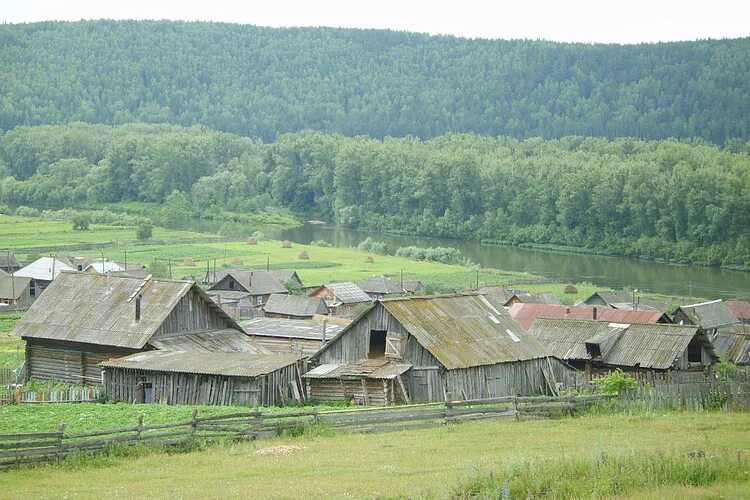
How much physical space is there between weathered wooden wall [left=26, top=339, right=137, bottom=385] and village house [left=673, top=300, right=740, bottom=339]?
30.8 meters

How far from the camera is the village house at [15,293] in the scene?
3039 inches

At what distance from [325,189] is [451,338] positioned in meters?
141

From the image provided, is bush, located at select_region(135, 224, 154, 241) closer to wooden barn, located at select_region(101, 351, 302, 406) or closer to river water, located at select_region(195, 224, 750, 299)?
river water, located at select_region(195, 224, 750, 299)

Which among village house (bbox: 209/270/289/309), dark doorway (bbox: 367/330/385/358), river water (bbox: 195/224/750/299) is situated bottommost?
river water (bbox: 195/224/750/299)

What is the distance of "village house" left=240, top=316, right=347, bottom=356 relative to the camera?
179 feet

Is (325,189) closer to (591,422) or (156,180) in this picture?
(156,180)

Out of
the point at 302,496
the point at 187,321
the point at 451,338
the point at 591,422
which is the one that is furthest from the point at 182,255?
the point at 302,496

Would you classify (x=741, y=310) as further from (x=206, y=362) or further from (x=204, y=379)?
(x=204, y=379)

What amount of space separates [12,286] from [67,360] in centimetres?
3620

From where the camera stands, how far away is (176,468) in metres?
24.8

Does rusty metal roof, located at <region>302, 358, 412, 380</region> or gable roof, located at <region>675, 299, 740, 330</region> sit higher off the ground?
rusty metal roof, located at <region>302, 358, 412, 380</region>

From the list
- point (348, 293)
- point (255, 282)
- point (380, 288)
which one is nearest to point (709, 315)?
point (348, 293)

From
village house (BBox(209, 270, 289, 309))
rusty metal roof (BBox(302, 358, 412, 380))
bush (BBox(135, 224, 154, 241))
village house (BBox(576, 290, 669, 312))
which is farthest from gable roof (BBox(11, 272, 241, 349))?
bush (BBox(135, 224, 154, 241))

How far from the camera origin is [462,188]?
15850cm
